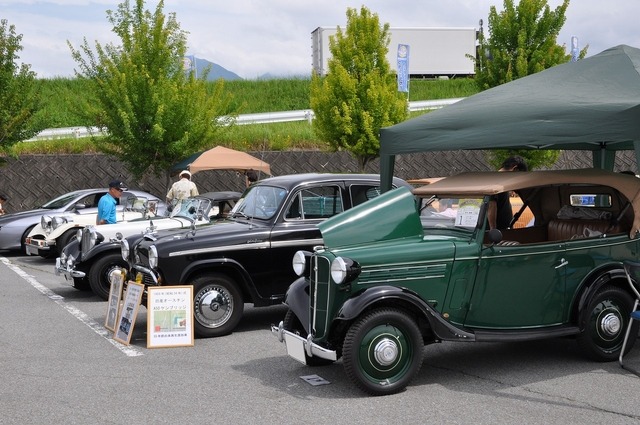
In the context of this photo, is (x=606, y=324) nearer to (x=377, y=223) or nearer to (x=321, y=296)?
(x=377, y=223)

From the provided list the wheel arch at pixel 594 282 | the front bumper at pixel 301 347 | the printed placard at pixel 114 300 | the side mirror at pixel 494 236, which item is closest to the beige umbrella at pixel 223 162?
the printed placard at pixel 114 300

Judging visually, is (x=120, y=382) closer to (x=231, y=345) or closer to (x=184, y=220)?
(x=231, y=345)

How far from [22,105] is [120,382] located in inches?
666

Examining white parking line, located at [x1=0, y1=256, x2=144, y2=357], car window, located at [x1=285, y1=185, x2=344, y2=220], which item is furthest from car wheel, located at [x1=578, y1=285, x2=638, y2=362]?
white parking line, located at [x1=0, y1=256, x2=144, y2=357]

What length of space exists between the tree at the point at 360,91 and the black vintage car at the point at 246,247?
11.9 m

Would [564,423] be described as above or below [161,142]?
below

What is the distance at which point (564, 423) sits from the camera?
542cm

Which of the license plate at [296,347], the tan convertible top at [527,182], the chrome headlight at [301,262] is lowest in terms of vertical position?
the license plate at [296,347]

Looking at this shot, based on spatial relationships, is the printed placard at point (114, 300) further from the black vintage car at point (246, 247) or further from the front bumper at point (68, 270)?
the front bumper at point (68, 270)

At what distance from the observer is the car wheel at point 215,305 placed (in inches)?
334

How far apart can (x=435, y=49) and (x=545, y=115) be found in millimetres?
31348

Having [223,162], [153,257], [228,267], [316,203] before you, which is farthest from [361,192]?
[223,162]

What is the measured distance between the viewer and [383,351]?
20.2 ft

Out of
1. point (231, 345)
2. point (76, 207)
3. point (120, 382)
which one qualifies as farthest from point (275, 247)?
point (76, 207)
